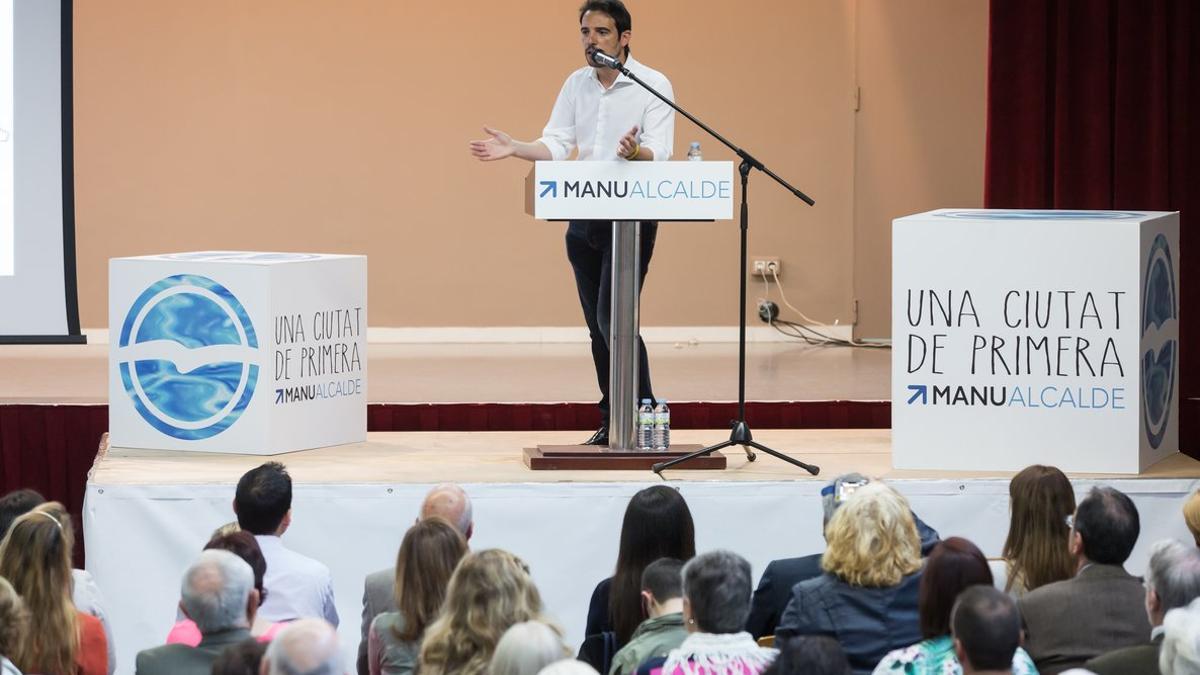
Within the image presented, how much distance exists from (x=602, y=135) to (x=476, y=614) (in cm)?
273

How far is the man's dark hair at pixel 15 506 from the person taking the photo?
3891 millimetres

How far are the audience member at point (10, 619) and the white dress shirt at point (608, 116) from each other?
2.67m

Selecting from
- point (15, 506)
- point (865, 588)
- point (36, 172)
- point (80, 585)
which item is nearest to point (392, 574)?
point (80, 585)

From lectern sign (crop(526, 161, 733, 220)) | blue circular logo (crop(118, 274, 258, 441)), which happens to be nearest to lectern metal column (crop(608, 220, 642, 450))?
lectern sign (crop(526, 161, 733, 220))

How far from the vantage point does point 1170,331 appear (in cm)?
559

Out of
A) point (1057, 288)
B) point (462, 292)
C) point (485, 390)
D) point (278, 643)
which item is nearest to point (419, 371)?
point (485, 390)

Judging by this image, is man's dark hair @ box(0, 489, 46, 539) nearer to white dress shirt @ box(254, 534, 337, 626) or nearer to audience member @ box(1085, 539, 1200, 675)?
white dress shirt @ box(254, 534, 337, 626)

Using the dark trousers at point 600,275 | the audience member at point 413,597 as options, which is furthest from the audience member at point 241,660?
the dark trousers at point 600,275

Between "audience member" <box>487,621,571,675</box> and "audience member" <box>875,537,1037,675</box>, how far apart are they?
0.64 meters

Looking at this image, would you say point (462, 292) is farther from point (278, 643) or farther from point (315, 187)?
point (278, 643)

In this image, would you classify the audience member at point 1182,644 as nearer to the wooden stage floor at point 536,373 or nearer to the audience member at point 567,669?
the audience member at point 567,669

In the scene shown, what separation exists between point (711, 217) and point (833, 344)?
454 cm

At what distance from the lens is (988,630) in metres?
2.62

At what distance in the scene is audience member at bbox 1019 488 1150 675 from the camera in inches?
131
